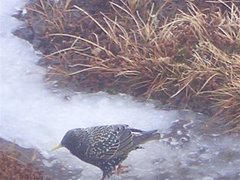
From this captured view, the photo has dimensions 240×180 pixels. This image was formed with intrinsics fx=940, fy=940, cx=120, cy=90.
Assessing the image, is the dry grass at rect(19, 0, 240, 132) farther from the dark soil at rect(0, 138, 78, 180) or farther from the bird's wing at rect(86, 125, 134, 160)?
the dark soil at rect(0, 138, 78, 180)

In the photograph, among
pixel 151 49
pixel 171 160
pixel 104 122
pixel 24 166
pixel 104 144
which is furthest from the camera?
pixel 151 49

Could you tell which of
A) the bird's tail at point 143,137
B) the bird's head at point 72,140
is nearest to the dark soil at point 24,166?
the bird's head at point 72,140

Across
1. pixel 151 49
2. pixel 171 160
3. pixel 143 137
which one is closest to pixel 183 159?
pixel 171 160

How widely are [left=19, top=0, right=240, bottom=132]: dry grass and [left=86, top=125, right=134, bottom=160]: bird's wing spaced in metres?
0.89

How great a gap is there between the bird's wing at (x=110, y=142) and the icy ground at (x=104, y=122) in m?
0.21

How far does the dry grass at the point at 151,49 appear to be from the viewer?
270 inches

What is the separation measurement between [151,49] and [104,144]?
1.39 m

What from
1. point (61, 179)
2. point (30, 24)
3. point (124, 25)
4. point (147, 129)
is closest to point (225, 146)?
point (147, 129)

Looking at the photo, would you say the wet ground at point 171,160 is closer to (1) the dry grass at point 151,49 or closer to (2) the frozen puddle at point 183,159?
(2) the frozen puddle at point 183,159

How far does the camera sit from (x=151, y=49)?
7125 millimetres

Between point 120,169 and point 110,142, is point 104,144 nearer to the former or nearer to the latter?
point 110,142

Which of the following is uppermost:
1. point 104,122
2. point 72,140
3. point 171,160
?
point 72,140

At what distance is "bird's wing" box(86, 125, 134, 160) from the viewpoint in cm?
592

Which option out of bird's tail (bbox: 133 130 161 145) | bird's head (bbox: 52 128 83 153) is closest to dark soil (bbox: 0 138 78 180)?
bird's head (bbox: 52 128 83 153)
